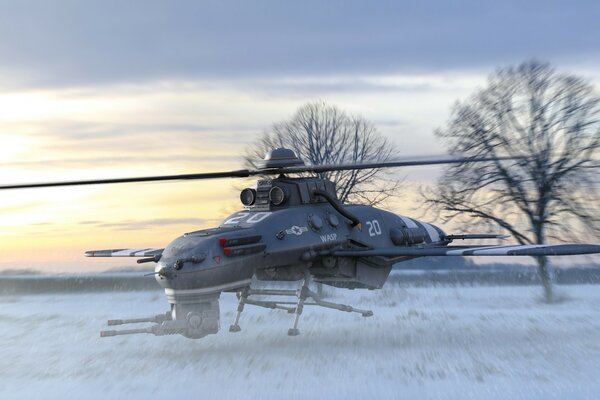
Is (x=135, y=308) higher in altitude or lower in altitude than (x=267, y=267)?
lower

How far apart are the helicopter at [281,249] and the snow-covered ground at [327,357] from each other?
95cm

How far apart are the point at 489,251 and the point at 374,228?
398cm

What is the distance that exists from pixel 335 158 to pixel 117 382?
18717 millimetres

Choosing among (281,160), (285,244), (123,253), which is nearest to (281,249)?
(285,244)

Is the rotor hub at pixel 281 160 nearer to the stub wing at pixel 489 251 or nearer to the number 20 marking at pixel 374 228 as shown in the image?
the stub wing at pixel 489 251

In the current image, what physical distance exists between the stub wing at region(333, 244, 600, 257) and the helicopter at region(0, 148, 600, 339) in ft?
0.08

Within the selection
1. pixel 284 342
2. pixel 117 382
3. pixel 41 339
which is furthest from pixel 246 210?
pixel 41 339

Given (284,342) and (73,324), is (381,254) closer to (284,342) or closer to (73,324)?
(284,342)

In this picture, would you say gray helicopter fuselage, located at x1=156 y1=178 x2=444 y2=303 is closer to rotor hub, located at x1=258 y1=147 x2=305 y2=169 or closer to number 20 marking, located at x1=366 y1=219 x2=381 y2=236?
number 20 marking, located at x1=366 y1=219 x2=381 y2=236

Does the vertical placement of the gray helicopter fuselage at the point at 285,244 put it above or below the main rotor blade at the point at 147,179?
below

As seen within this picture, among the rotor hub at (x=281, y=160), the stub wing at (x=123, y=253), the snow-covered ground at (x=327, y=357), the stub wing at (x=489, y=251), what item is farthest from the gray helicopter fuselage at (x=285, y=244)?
the stub wing at (x=123, y=253)

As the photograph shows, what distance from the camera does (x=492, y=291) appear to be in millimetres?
30516

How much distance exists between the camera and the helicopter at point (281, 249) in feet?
49.9

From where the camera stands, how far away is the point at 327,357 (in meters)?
16.3
